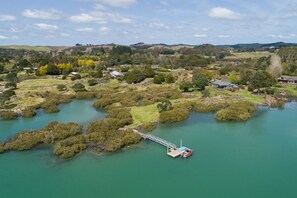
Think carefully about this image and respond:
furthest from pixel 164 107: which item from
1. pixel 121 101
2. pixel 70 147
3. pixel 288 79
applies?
pixel 288 79

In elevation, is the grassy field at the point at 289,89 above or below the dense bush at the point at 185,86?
below

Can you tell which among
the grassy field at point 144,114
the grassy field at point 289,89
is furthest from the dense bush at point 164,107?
the grassy field at point 289,89

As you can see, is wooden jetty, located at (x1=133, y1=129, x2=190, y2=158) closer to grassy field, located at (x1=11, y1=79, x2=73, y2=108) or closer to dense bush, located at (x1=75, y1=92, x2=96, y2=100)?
dense bush, located at (x1=75, y1=92, x2=96, y2=100)

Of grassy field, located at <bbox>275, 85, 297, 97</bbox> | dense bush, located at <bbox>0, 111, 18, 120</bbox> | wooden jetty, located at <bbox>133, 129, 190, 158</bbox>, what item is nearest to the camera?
wooden jetty, located at <bbox>133, 129, 190, 158</bbox>

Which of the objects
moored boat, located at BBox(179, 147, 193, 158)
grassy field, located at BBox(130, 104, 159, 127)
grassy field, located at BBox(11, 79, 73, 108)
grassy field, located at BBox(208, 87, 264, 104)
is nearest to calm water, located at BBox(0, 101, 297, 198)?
moored boat, located at BBox(179, 147, 193, 158)

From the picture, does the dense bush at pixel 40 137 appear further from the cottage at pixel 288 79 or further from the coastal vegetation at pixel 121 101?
the cottage at pixel 288 79

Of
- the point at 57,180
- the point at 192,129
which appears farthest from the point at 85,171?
the point at 192,129
